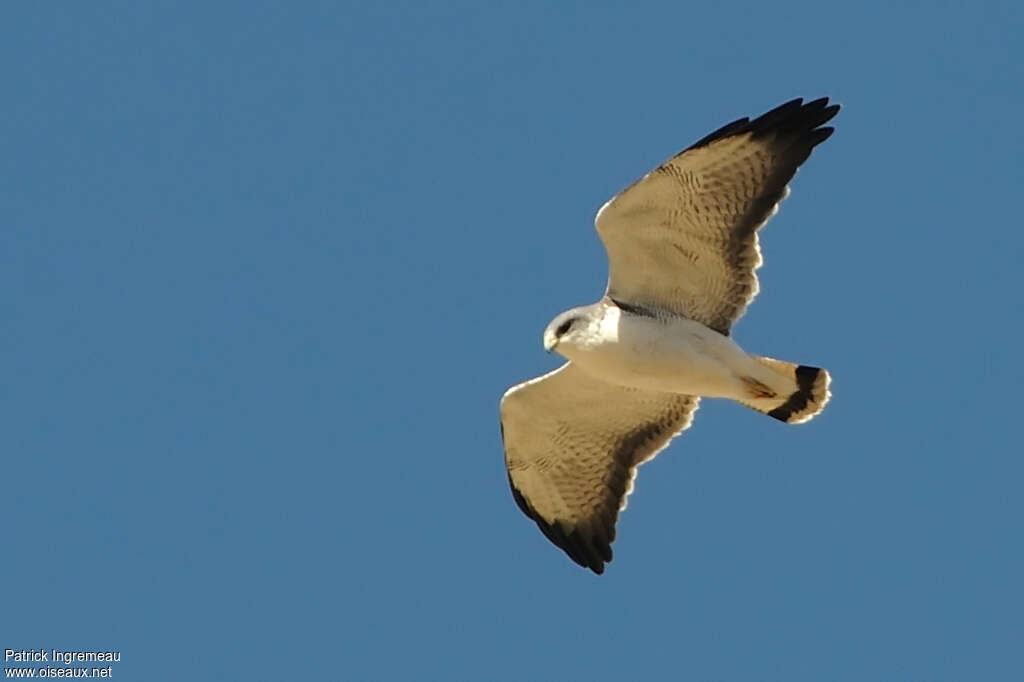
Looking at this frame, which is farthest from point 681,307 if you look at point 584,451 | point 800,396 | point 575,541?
point 575,541

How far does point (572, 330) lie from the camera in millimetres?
14375

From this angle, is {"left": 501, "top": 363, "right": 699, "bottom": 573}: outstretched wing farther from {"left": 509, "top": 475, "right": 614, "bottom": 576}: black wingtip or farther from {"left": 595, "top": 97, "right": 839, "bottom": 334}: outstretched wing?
{"left": 595, "top": 97, "right": 839, "bottom": 334}: outstretched wing

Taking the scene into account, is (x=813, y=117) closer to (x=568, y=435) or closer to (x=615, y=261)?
(x=615, y=261)

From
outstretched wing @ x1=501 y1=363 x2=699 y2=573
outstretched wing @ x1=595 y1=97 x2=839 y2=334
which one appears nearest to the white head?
outstretched wing @ x1=595 y1=97 x2=839 y2=334

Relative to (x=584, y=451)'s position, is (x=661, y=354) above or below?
below

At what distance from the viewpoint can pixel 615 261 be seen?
1465 centimetres

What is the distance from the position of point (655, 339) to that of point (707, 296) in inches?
Answer: 21.3

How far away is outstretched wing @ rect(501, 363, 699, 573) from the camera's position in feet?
51.5

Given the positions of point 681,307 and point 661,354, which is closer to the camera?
point 661,354

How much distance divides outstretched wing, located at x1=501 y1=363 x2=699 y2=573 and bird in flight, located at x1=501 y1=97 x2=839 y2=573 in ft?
0.06

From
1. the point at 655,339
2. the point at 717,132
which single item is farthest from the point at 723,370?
the point at 717,132

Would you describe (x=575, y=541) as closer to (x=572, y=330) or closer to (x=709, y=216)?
(x=572, y=330)

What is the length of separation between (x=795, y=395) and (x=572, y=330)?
182 centimetres

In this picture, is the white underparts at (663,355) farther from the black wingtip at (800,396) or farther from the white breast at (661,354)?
the black wingtip at (800,396)
